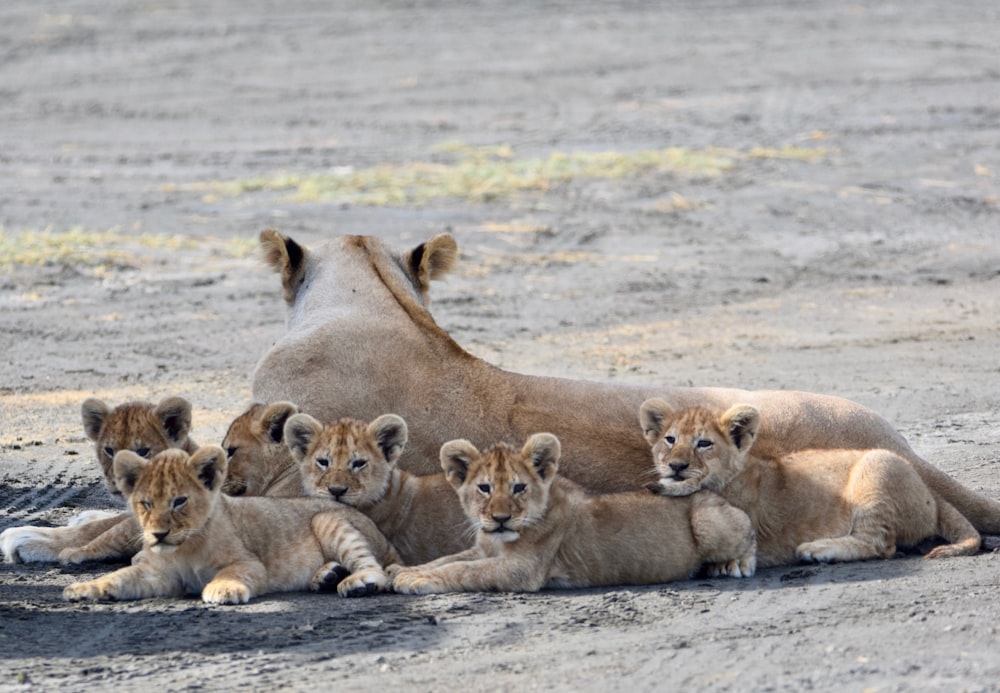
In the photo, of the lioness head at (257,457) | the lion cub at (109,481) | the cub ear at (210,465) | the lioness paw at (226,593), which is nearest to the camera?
the lioness paw at (226,593)

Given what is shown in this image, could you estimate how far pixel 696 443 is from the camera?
8.39 meters

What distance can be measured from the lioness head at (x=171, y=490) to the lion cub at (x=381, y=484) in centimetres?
54

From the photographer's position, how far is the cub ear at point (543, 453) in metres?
8.04

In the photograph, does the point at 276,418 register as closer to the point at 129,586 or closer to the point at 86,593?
the point at 129,586

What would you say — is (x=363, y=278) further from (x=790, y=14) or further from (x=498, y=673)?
(x=790, y=14)

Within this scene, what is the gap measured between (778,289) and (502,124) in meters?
8.71

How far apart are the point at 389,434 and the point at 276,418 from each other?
0.69 meters

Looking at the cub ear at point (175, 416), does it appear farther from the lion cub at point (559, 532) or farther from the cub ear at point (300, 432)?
the lion cub at point (559, 532)

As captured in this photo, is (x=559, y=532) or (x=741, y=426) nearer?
(x=559, y=532)

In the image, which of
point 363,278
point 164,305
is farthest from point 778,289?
point 363,278

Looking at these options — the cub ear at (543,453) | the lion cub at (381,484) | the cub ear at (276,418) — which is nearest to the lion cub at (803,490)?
the cub ear at (543,453)

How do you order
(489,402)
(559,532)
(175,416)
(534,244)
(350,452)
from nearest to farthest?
(559,532), (350,452), (489,402), (175,416), (534,244)

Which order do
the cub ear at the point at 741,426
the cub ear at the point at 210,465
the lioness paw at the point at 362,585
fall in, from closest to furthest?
1. the lioness paw at the point at 362,585
2. the cub ear at the point at 210,465
3. the cub ear at the point at 741,426

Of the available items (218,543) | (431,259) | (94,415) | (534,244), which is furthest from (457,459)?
(534,244)
